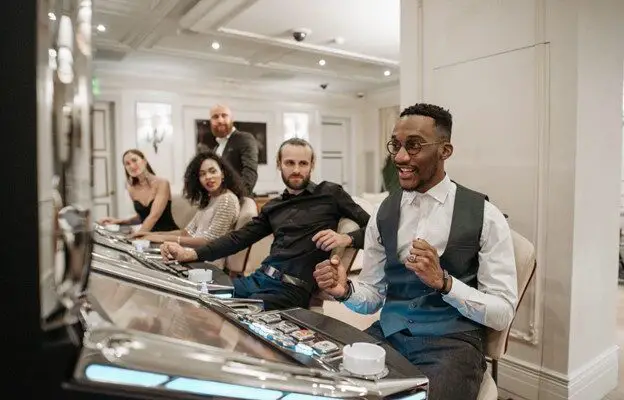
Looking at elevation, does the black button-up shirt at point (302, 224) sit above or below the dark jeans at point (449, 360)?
above

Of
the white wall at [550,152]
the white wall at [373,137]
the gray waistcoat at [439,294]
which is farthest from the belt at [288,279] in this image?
the white wall at [373,137]

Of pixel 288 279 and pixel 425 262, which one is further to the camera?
pixel 288 279

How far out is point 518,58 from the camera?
2.11 meters

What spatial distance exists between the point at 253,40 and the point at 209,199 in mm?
3006

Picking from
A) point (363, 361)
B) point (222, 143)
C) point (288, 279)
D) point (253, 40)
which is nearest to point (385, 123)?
point (253, 40)

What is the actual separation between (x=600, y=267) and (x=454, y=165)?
866 millimetres

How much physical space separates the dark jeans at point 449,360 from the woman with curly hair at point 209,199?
3.97 feet

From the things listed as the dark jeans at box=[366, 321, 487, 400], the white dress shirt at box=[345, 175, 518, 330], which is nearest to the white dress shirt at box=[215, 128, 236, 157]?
the white dress shirt at box=[345, 175, 518, 330]

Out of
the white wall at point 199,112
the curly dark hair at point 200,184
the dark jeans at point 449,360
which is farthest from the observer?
the white wall at point 199,112

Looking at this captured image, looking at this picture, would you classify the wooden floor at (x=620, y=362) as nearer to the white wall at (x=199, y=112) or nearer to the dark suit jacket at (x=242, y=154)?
the dark suit jacket at (x=242, y=154)

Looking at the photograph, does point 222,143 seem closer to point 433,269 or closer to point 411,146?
point 411,146

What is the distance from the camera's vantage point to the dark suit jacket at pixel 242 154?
3285 millimetres

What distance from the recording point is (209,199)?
8.80ft

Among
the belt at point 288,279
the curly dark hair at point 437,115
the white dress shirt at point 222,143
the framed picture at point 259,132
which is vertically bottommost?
the belt at point 288,279
